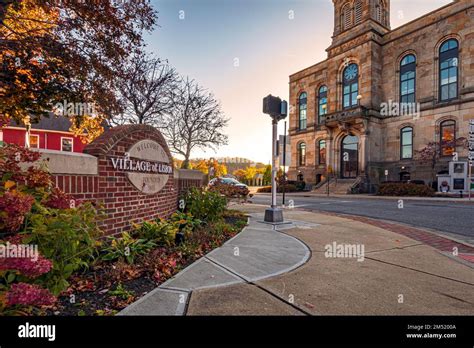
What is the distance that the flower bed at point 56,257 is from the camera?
1979mm

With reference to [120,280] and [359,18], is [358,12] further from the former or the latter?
[120,280]

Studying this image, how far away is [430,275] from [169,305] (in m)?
3.45

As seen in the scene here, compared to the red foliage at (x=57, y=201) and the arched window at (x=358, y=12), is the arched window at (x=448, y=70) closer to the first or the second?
the arched window at (x=358, y=12)

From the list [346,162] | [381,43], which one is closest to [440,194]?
[346,162]

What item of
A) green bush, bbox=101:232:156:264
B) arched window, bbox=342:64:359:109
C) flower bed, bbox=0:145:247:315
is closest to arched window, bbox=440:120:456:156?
arched window, bbox=342:64:359:109

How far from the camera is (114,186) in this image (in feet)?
13.3

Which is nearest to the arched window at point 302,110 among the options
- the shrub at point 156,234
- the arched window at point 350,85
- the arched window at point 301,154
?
the arched window at point 301,154

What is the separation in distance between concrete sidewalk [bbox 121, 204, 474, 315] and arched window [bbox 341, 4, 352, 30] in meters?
30.6

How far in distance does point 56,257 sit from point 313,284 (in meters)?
2.82

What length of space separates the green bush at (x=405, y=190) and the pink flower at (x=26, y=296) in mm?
22606

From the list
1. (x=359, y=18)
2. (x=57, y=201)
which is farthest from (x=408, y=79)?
(x=57, y=201)

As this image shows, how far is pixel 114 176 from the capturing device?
4.08 metres

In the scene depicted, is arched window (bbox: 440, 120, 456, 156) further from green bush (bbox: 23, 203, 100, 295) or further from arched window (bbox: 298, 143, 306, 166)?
green bush (bbox: 23, 203, 100, 295)

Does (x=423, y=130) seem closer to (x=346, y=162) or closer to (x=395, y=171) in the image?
(x=395, y=171)
